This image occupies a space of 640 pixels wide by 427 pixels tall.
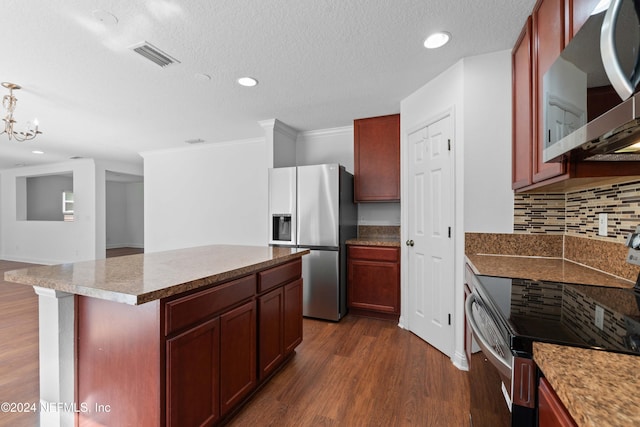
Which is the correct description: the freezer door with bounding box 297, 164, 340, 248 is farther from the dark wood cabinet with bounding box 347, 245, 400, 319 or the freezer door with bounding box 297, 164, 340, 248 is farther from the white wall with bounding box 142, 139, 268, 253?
the white wall with bounding box 142, 139, 268, 253

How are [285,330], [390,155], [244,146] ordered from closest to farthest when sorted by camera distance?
[285,330] → [390,155] → [244,146]

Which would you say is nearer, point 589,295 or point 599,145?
point 599,145

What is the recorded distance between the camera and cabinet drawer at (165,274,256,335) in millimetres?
1179

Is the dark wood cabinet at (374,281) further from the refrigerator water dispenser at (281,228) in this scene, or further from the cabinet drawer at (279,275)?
the cabinet drawer at (279,275)

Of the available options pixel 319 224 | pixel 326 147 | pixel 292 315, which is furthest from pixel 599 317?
pixel 326 147

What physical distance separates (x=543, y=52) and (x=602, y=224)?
3.21ft

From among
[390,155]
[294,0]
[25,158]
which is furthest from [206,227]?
[25,158]

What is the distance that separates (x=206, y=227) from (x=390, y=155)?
3370 millimetres

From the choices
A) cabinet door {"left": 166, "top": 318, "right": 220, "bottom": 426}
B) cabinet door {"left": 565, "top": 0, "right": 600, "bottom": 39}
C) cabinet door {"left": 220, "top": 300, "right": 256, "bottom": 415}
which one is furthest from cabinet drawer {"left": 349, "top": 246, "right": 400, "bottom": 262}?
cabinet door {"left": 565, "top": 0, "right": 600, "bottom": 39}

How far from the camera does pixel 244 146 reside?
4551mm

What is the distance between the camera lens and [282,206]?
3.31 meters

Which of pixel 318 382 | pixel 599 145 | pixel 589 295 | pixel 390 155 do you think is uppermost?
pixel 390 155

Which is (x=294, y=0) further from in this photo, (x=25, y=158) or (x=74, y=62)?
(x=25, y=158)

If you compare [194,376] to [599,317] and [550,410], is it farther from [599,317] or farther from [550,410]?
[599,317]
